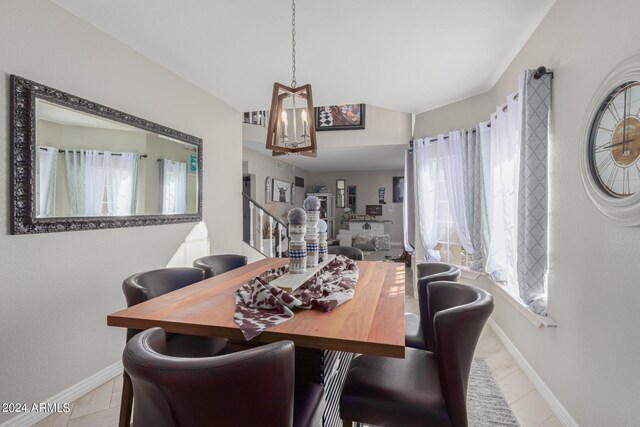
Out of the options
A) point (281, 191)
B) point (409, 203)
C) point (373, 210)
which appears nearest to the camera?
point (409, 203)

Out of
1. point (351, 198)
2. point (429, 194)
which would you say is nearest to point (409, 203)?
point (429, 194)

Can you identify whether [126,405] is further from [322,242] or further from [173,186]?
[173,186]

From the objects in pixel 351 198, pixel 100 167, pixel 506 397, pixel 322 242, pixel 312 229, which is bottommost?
pixel 506 397

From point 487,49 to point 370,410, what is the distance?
268cm

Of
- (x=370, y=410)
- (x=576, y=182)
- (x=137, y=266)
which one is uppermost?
(x=576, y=182)

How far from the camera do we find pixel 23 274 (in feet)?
5.43

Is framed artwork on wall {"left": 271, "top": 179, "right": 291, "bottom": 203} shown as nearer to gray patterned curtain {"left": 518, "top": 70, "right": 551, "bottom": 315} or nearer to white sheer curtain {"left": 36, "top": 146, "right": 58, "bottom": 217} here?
white sheer curtain {"left": 36, "top": 146, "right": 58, "bottom": 217}

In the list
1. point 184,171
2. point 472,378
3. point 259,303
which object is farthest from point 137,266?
point 472,378

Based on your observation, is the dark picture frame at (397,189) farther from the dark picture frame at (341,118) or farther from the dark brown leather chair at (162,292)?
the dark brown leather chair at (162,292)

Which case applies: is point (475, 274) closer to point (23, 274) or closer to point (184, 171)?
point (184, 171)

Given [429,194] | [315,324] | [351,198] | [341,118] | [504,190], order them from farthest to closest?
[351,198] < [341,118] < [429,194] < [504,190] < [315,324]

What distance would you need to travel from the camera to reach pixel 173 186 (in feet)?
8.85

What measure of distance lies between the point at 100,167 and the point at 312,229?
157cm

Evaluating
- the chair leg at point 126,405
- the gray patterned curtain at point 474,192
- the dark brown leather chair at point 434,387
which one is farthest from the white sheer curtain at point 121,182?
the gray patterned curtain at point 474,192
